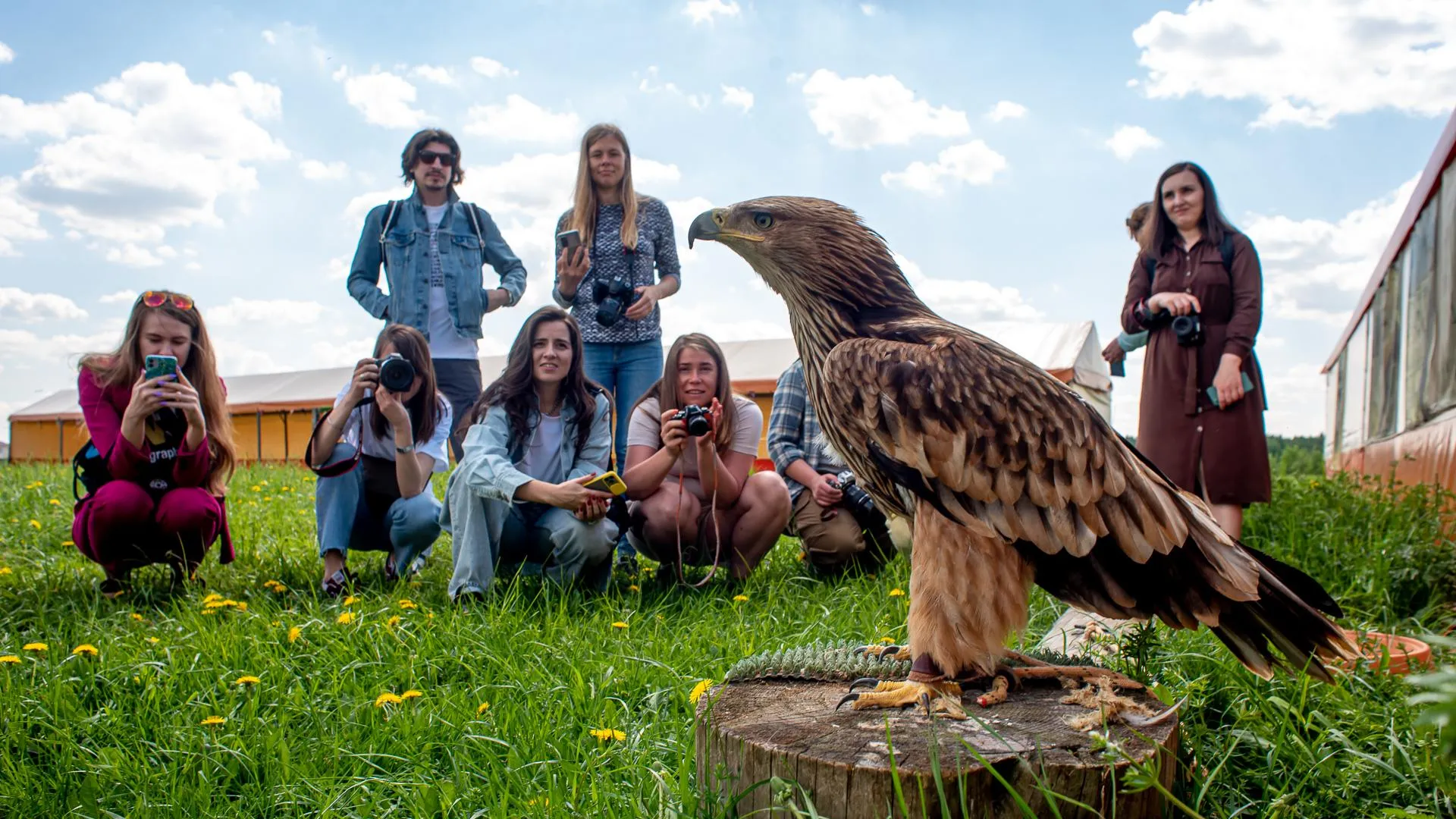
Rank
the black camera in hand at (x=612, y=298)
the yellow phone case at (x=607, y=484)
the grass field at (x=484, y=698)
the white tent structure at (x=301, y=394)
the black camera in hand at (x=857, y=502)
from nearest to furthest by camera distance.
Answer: the grass field at (x=484, y=698) → the yellow phone case at (x=607, y=484) → the black camera in hand at (x=857, y=502) → the black camera in hand at (x=612, y=298) → the white tent structure at (x=301, y=394)

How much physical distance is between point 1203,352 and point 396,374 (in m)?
3.93

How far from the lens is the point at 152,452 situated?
4.73m

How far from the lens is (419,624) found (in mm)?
3682

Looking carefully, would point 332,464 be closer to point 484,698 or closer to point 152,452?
point 152,452

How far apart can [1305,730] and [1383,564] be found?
97.2 inches

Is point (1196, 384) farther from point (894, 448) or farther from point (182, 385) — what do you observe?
point (182, 385)

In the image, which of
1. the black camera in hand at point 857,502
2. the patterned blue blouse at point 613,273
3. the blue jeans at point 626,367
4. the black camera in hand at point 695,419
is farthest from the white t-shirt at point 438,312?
the black camera in hand at point 857,502

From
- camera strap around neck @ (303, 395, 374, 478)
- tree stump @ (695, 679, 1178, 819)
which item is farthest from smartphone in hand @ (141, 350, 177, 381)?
tree stump @ (695, 679, 1178, 819)

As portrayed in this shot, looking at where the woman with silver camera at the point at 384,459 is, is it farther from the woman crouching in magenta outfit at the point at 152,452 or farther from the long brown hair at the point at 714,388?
the long brown hair at the point at 714,388

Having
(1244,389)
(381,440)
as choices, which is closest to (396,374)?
(381,440)

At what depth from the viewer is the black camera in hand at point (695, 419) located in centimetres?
427

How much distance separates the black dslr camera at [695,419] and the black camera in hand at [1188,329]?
7.76ft

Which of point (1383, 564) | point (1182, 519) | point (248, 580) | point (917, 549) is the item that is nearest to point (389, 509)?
point (248, 580)

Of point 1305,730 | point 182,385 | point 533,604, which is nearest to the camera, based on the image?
point 1305,730
